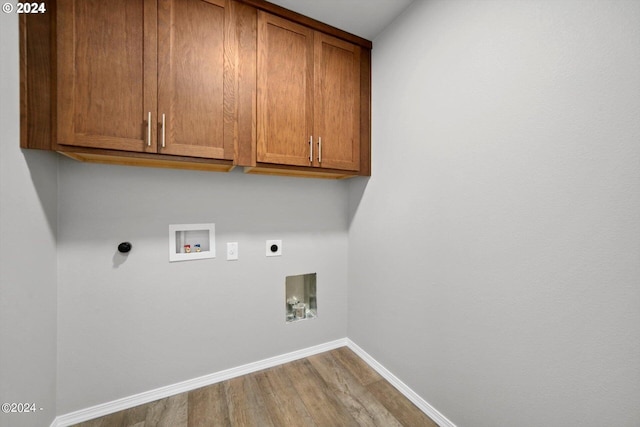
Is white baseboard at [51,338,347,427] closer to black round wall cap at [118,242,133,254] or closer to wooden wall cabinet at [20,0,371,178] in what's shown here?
black round wall cap at [118,242,133,254]

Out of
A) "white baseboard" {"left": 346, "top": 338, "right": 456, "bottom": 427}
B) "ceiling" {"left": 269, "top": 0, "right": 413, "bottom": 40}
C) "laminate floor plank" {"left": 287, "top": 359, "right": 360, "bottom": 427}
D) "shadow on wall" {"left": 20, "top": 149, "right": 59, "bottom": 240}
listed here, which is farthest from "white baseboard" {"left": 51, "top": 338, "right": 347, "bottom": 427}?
"ceiling" {"left": 269, "top": 0, "right": 413, "bottom": 40}

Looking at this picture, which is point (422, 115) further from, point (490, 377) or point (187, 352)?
point (187, 352)

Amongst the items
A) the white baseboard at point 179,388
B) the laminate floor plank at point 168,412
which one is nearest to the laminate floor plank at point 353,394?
the white baseboard at point 179,388

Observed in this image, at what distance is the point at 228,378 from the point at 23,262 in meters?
1.37

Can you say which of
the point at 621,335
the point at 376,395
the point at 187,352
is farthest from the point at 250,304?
the point at 621,335

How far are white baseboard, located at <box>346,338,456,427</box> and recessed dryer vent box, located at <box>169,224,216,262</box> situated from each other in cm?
144

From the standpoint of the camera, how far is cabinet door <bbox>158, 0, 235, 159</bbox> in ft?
4.29

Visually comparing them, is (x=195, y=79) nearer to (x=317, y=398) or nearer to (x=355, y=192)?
(x=355, y=192)

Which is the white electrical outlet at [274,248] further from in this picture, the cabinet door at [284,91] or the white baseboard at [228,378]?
the white baseboard at [228,378]

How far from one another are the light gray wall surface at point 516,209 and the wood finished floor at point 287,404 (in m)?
0.21

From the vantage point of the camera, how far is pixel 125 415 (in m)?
1.47

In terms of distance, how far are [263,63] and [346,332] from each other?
2249 millimetres

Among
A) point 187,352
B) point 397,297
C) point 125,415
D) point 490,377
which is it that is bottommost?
point 125,415

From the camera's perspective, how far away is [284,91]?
161 centimetres
